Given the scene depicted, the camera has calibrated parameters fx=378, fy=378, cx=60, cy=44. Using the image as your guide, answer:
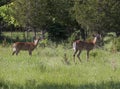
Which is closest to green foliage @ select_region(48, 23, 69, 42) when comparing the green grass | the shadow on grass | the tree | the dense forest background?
the dense forest background

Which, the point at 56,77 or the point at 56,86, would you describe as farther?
the point at 56,77

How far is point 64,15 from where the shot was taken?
A: 37156mm

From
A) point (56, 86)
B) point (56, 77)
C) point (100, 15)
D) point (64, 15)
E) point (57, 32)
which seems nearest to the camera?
point (56, 86)

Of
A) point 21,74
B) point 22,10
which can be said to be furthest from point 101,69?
point 22,10

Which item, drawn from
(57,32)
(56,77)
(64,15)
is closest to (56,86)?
(56,77)

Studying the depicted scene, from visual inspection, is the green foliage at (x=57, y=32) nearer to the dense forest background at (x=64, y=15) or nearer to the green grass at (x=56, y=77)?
the dense forest background at (x=64, y=15)

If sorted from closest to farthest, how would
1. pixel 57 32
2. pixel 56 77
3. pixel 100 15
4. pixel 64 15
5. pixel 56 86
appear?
pixel 56 86
pixel 56 77
pixel 100 15
pixel 64 15
pixel 57 32

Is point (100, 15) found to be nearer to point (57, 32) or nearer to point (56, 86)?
point (57, 32)

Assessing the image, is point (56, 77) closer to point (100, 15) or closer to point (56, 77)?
point (56, 77)

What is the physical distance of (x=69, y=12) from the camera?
1436 inches

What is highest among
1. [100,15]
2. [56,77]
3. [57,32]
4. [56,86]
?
[56,86]

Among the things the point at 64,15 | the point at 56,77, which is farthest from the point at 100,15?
the point at 56,77

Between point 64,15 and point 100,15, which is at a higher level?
point 100,15

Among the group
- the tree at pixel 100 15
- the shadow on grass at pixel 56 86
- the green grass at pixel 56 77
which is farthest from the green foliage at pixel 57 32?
the shadow on grass at pixel 56 86
